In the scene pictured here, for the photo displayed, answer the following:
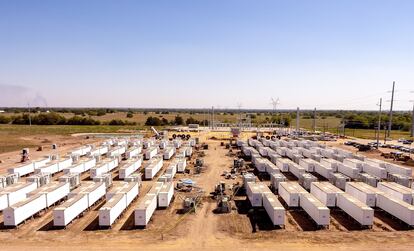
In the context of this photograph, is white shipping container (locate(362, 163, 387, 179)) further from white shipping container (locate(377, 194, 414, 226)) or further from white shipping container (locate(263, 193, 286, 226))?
white shipping container (locate(263, 193, 286, 226))

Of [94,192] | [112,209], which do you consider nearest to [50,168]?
[94,192]

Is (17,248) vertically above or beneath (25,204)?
beneath

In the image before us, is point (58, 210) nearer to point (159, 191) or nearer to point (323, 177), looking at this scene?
point (159, 191)

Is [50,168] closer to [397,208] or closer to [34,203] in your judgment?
[34,203]

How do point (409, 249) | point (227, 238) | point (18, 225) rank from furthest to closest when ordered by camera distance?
point (18, 225) < point (227, 238) < point (409, 249)

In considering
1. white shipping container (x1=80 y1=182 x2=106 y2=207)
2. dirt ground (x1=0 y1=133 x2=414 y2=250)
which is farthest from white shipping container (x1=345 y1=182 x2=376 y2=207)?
white shipping container (x1=80 y1=182 x2=106 y2=207)

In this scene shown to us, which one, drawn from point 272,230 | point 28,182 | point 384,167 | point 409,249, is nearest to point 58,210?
point 28,182
